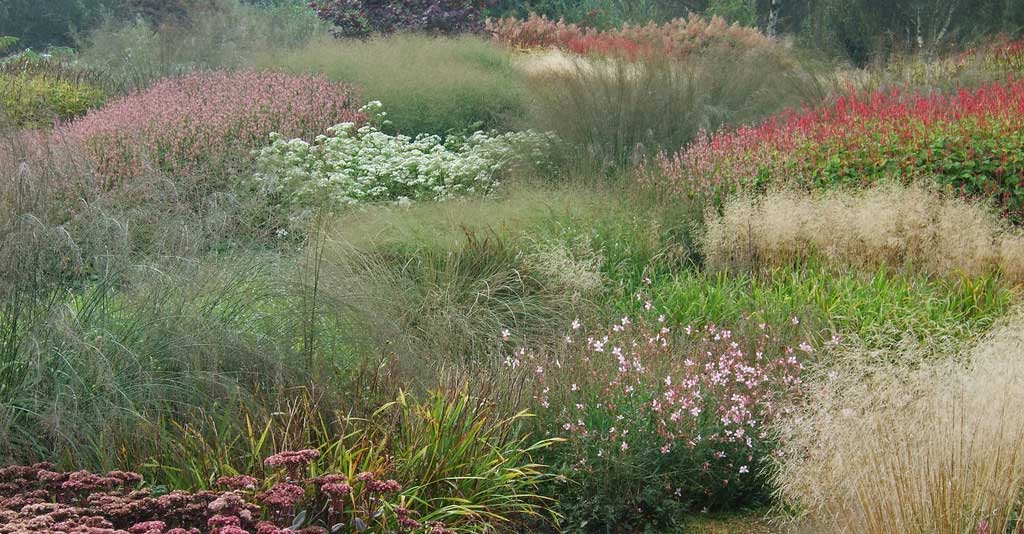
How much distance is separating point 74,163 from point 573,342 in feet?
8.57

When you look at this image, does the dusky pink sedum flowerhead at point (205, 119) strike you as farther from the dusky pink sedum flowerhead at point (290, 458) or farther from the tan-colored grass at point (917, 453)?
the tan-colored grass at point (917, 453)

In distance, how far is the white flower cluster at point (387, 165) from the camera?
30.5 feet

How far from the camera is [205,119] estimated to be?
10.8 m

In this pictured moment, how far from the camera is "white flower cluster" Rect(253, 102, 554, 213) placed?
9305 millimetres

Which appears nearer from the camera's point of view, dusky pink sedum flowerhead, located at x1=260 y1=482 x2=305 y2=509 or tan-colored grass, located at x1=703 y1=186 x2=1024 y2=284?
dusky pink sedum flowerhead, located at x1=260 y1=482 x2=305 y2=509

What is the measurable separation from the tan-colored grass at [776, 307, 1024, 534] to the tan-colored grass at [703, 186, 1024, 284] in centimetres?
248

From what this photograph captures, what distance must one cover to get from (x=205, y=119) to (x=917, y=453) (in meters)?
8.89

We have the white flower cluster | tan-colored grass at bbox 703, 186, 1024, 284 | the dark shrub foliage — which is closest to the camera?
tan-colored grass at bbox 703, 186, 1024, 284

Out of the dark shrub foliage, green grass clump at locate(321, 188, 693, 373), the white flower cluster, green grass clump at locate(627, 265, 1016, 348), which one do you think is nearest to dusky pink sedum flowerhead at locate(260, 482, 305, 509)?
green grass clump at locate(321, 188, 693, 373)

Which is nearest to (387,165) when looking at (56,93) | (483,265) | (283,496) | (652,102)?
(652,102)

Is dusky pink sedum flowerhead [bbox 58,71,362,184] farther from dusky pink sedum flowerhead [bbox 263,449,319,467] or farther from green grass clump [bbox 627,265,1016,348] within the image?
dusky pink sedum flowerhead [bbox 263,449,319,467]

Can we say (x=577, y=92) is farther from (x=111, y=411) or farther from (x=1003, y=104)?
(x=111, y=411)

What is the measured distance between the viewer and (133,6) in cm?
2911

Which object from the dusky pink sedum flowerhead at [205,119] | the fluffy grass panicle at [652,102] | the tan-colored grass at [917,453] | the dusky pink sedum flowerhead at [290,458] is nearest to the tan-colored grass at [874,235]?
the fluffy grass panicle at [652,102]
